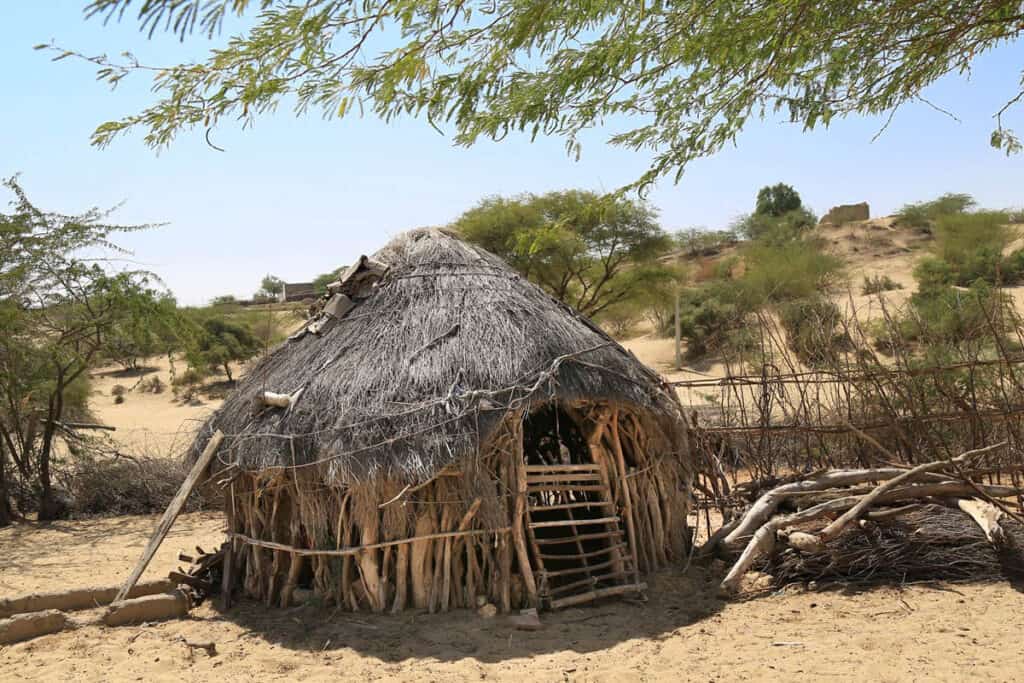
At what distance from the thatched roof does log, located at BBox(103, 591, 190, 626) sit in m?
1.07

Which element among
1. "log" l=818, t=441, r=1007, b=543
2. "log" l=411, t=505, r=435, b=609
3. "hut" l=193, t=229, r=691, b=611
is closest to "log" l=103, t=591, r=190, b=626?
"hut" l=193, t=229, r=691, b=611

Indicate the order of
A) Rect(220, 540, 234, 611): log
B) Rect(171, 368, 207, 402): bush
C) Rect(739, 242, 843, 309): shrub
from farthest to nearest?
Rect(171, 368, 207, 402): bush < Rect(739, 242, 843, 309): shrub < Rect(220, 540, 234, 611): log

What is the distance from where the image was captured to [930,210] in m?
33.5

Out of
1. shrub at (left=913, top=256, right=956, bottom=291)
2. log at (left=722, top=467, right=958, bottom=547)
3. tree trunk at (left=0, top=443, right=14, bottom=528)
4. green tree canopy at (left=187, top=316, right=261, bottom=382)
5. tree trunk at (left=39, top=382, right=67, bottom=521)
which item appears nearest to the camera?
log at (left=722, top=467, right=958, bottom=547)

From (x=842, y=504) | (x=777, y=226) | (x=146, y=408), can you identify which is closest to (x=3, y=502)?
(x=842, y=504)

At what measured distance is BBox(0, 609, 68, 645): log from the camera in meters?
5.77

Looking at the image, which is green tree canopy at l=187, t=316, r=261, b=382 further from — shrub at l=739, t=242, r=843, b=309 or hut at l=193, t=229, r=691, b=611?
hut at l=193, t=229, r=691, b=611

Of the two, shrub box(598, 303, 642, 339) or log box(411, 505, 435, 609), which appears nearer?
log box(411, 505, 435, 609)

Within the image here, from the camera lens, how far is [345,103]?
366 centimetres

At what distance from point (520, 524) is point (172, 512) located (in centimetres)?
245

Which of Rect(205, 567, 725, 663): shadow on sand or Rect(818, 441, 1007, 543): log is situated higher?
Rect(818, 441, 1007, 543): log

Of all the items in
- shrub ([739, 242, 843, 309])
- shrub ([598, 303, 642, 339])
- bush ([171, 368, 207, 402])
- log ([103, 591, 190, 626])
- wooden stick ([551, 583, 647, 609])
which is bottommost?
wooden stick ([551, 583, 647, 609])

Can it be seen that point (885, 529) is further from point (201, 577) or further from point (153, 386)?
point (153, 386)

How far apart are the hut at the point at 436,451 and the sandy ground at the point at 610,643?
299 mm
